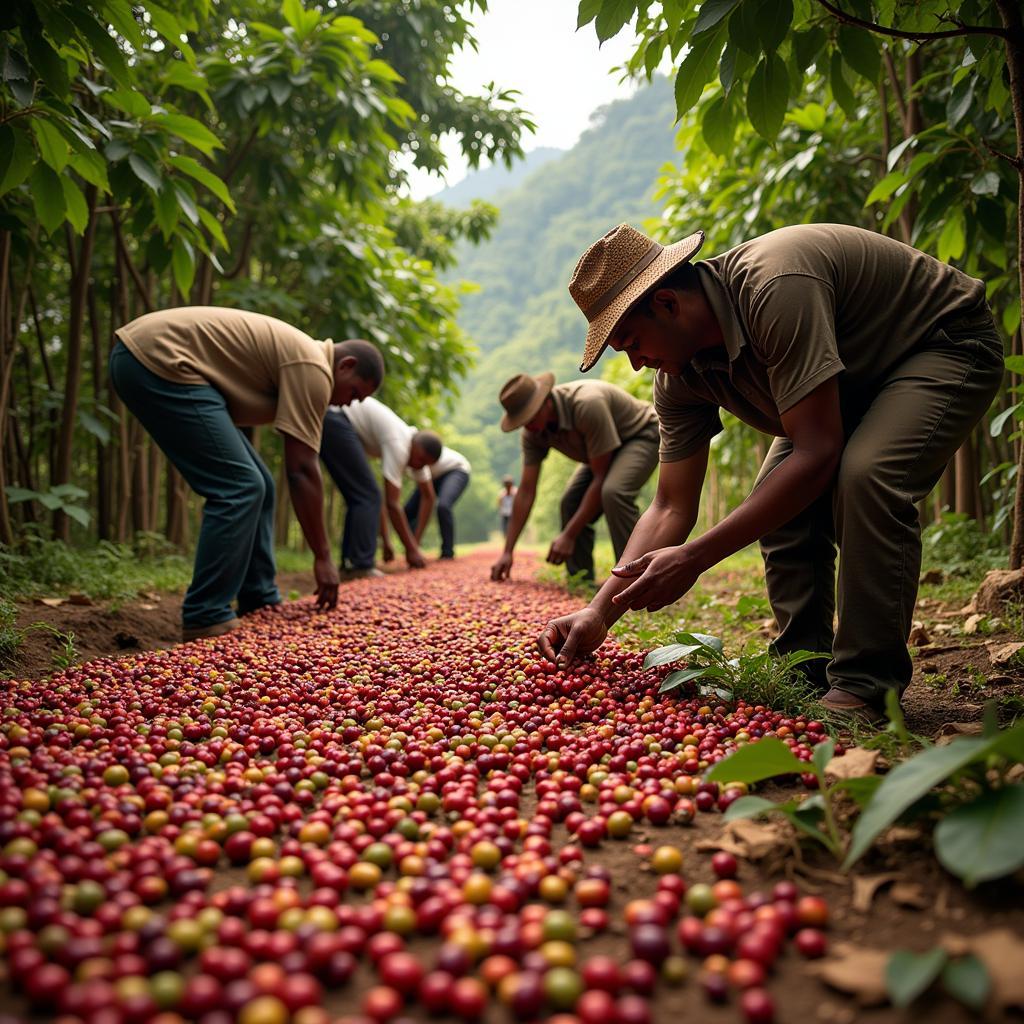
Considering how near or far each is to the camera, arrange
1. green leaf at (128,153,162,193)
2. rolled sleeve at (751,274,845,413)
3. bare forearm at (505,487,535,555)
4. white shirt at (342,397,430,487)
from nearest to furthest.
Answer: rolled sleeve at (751,274,845,413)
green leaf at (128,153,162,193)
bare forearm at (505,487,535,555)
white shirt at (342,397,430,487)

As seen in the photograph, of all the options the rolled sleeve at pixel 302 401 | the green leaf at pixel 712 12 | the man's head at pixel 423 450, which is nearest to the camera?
the green leaf at pixel 712 12

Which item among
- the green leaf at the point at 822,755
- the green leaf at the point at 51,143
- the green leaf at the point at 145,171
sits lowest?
the green leaf at the point at 822,755

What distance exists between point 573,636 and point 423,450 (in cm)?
579

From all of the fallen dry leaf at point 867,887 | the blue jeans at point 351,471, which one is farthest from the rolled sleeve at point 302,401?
the fallen dry leaf at point 867,887

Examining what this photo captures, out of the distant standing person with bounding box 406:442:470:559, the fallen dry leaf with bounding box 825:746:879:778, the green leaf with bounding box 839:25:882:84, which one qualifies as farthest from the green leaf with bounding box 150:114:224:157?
the distant standing person with bounding box 406:442:470:559

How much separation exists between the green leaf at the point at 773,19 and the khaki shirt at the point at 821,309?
1.93 feet

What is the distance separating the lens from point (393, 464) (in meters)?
7.52

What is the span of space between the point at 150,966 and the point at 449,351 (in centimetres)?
917

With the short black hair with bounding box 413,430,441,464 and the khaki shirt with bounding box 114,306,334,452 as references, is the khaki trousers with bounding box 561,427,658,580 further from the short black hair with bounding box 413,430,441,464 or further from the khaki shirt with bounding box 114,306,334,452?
the short black hair with bounding box 413,430,441,464

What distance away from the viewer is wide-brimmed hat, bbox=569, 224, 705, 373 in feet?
8.06

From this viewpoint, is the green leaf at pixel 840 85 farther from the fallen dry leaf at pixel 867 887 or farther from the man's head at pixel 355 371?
the man's head at pixel 355 371

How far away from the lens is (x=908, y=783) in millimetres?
1197

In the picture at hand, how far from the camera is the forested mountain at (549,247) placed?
5491cm

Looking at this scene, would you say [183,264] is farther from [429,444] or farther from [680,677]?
[429,444]
